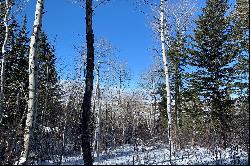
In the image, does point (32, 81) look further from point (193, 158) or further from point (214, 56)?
point (214, 56)

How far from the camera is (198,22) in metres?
20.7

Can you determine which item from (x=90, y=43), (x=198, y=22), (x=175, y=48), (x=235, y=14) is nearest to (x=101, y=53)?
(x=175, y=48)

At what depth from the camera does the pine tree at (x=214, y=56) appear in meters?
18.8

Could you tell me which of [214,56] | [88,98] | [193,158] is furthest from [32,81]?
[214,56]

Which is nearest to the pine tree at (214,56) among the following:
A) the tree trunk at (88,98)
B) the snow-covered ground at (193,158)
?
the snow-covered ground at (193,158)

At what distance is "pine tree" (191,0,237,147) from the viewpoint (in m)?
18.8

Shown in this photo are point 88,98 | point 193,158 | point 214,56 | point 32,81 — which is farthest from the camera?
point 214,56

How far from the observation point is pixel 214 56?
20.0 metres

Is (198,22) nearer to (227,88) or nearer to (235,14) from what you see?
(235,14)

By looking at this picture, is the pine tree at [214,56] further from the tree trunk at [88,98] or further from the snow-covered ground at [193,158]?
the tree trunk at [88,98]

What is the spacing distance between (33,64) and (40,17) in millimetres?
1629

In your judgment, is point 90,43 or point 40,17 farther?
point 90,43

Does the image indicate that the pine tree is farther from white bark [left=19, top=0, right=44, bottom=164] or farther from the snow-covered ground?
white bark [left=19, top=0, right=44, bottom=164]

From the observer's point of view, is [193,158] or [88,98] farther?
[193,158]
